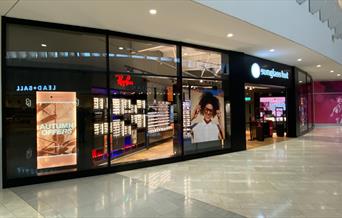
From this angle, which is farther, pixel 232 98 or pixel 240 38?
pixel 232 98

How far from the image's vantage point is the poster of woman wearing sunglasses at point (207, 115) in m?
8.38

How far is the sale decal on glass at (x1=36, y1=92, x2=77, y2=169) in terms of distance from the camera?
19.2 feet

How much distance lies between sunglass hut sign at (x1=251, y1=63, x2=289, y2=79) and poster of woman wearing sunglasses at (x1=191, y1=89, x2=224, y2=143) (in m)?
1.90

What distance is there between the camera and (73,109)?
620 centimetres

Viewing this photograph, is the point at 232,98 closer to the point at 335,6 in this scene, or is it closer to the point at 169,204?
the point at 335,6

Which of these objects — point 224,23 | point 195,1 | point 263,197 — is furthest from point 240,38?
point 263,197

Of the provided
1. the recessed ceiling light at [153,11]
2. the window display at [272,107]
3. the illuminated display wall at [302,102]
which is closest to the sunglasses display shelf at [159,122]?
the recessed ceiling light at [153,11]

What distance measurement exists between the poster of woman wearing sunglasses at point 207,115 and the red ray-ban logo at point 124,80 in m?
2.05

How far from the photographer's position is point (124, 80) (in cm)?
696

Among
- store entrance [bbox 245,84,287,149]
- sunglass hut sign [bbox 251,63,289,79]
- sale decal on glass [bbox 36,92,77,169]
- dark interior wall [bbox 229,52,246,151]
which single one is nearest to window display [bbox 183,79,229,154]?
dark interior wall [bbox 229,52,246,151]

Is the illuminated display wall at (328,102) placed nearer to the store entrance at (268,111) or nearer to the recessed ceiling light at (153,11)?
the store entrance at (268,111)

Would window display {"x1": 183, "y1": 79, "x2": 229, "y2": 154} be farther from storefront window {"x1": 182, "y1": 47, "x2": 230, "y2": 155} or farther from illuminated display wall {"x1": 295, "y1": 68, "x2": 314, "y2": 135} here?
illuminated display wall {"x1": 295, "y1": 68, "x2": 314, "y2": 135}

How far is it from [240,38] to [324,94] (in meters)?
15.2

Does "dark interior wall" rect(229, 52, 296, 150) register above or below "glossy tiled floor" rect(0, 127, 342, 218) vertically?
above
